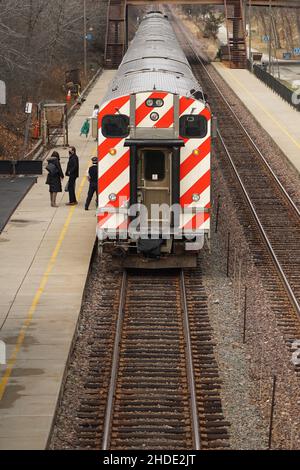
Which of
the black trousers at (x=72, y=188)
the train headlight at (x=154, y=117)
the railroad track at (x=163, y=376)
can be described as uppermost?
the train headlight at (x=154, y=117)

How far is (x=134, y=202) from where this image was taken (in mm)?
18469

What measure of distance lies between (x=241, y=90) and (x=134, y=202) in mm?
39782

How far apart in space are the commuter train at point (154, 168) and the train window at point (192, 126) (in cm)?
2

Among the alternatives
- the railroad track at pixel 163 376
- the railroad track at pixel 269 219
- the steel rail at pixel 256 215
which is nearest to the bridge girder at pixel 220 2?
the steel rail at pixel 256 215

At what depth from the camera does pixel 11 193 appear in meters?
27.1

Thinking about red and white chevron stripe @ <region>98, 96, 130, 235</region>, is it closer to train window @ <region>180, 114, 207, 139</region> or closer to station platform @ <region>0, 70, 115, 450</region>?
train window @ <region>180, 114, 207, 139</region>

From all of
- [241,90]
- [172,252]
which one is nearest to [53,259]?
[172,252]

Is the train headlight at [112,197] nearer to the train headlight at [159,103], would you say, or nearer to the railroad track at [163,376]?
the railroad track at [163,376]

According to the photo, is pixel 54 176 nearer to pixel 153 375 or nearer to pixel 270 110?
pixel 153 375

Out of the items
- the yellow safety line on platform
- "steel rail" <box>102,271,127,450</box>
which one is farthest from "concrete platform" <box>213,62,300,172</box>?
"steel rail" <box>102,271,127,450</box>

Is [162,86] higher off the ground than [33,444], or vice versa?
[162,86]

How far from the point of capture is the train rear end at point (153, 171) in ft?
59.7

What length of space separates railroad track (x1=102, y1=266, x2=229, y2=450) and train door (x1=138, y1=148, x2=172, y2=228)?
1401 mm
